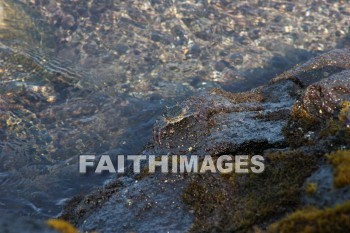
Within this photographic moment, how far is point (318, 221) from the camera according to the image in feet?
9.08

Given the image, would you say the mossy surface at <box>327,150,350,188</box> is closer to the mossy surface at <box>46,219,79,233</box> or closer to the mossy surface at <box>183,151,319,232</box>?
the mossy surface at <box>183,151,319,232</box>

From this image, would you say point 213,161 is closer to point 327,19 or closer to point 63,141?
point 63,141

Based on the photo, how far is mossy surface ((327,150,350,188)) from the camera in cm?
294

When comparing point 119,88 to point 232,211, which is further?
point 119,88

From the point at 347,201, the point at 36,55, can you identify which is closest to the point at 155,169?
the point at 347,201

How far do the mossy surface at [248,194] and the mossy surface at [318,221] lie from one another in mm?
449

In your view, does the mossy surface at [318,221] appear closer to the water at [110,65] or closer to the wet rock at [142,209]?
Result: the wet rock at [142,209]

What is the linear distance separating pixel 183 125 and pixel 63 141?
3.13 m

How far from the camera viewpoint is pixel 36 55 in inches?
351

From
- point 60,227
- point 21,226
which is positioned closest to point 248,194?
point 60,227

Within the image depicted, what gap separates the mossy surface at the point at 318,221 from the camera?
8.84 feet

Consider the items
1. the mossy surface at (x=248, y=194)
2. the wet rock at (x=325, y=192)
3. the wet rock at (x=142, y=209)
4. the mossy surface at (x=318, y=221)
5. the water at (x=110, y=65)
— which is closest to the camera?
the mossy surface at (x=318, y=221)

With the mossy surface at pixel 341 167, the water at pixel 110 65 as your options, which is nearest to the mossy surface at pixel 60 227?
the mossy surface at pixel 341 167

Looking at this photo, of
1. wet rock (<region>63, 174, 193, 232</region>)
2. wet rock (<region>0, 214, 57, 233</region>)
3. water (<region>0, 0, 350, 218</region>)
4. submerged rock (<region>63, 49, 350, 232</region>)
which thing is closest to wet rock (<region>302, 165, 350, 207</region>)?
submerged rock (<region>63, 49, 350, 232</region>)
